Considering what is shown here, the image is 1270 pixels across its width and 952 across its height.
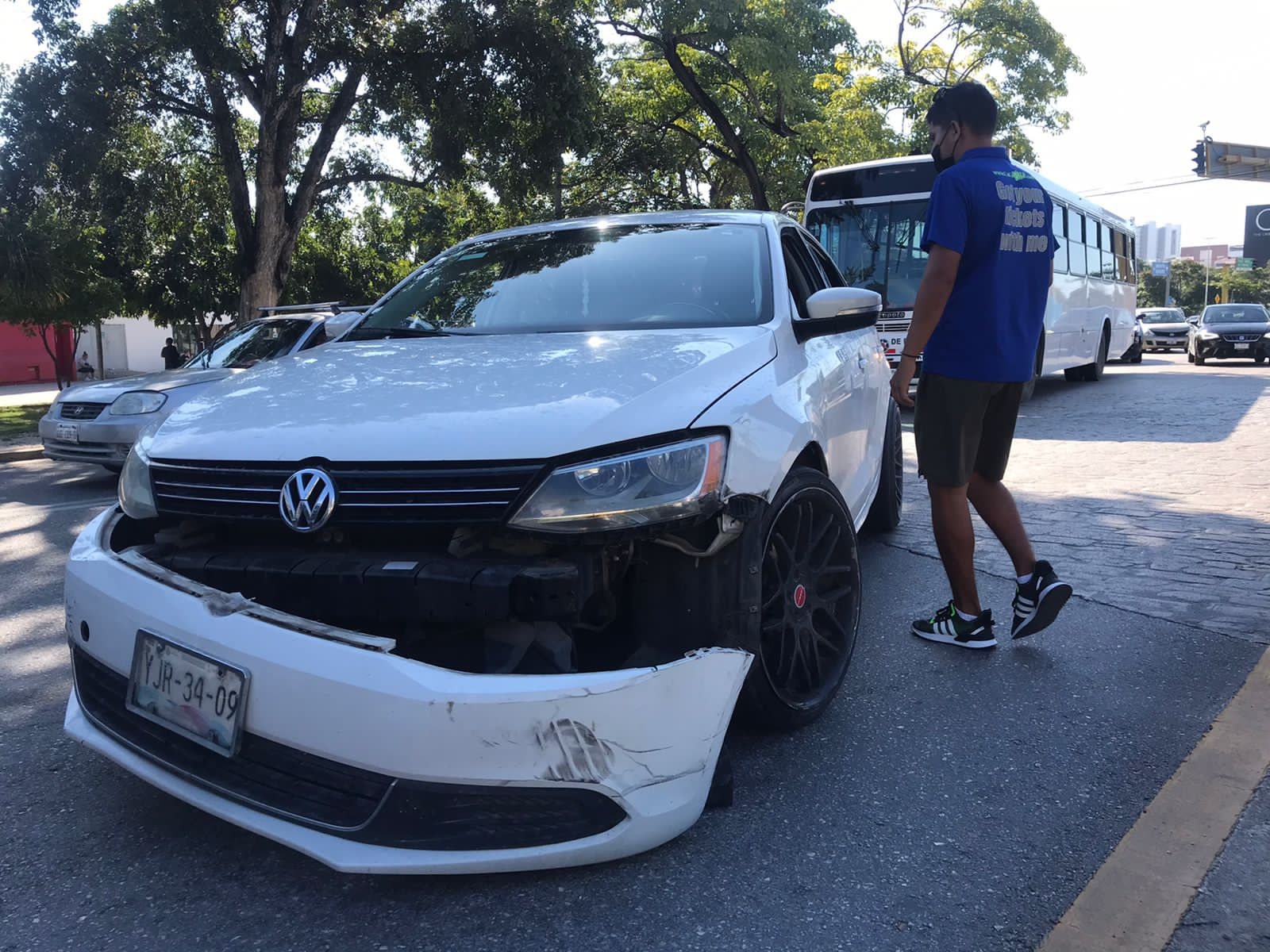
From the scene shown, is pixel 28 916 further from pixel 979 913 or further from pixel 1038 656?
pixel 1038 656

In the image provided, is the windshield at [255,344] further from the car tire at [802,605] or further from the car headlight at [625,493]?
the car headlight at [625,493]

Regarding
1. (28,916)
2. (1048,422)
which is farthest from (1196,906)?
(1048,422)

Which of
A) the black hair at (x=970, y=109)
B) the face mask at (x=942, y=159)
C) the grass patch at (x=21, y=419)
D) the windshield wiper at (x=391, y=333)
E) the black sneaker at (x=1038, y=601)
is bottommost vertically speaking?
the grass patch at (x=21, y=419)

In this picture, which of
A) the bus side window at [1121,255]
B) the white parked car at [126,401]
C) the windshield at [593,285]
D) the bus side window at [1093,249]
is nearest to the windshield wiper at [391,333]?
the windshield at [593,285]

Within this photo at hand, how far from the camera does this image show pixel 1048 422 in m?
11.4

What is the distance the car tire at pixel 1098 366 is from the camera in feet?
57.4

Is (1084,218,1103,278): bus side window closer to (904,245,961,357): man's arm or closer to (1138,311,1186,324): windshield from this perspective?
(904,245,961,357): man's arm

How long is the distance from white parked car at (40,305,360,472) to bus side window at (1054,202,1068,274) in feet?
32.1

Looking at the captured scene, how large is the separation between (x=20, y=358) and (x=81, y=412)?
106 feet

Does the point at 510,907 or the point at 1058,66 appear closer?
the point at 510,907

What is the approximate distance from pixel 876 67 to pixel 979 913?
2219 cm

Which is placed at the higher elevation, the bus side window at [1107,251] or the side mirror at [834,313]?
the bus side window at [1107,251]

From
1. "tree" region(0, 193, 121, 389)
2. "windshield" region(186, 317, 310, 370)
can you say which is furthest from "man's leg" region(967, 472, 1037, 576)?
"tree" region(0, 193, 121, 389)

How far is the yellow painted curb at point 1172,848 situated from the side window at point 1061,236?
1188 centimetres
